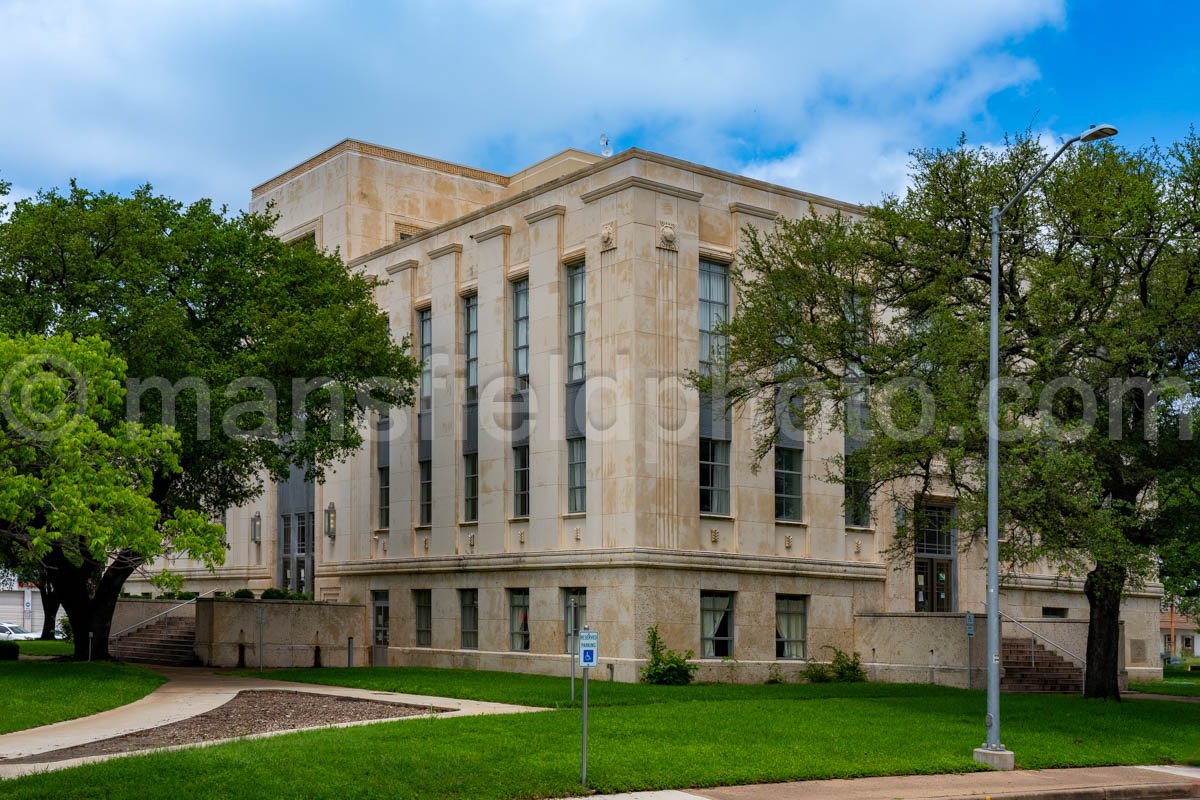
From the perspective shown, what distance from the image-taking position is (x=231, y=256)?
110 ft

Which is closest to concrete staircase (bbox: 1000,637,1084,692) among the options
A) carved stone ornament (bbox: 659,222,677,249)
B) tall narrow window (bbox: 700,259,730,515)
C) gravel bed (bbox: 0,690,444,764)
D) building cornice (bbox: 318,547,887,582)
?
building cornice (bbox: 318,547,887,582)

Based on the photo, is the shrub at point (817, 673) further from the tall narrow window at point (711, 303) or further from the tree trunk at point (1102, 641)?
the tall narrow window at point (711, 303)

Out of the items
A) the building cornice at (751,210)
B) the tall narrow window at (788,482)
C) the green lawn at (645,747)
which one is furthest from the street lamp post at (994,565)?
the tall narrow window at (788,482)

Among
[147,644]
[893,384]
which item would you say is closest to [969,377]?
[893,384]

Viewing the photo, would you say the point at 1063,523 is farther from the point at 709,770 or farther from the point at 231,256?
the point at 231,256

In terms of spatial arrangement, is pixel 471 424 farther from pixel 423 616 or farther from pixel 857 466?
pixel 857 466

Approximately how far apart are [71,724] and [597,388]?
51.0 feet

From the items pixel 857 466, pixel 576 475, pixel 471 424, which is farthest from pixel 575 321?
pixel 857 466

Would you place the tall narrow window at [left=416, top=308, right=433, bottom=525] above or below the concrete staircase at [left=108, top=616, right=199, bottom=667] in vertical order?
above

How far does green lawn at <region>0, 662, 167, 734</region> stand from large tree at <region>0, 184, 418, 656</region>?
2518 mm

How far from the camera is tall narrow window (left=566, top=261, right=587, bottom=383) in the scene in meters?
35.2

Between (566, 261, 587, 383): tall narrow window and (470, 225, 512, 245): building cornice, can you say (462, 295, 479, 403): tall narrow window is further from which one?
(566, 261, 587, 383): tall narrow window

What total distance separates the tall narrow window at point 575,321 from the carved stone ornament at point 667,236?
7.91 feet

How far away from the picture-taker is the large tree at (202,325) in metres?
30.7
